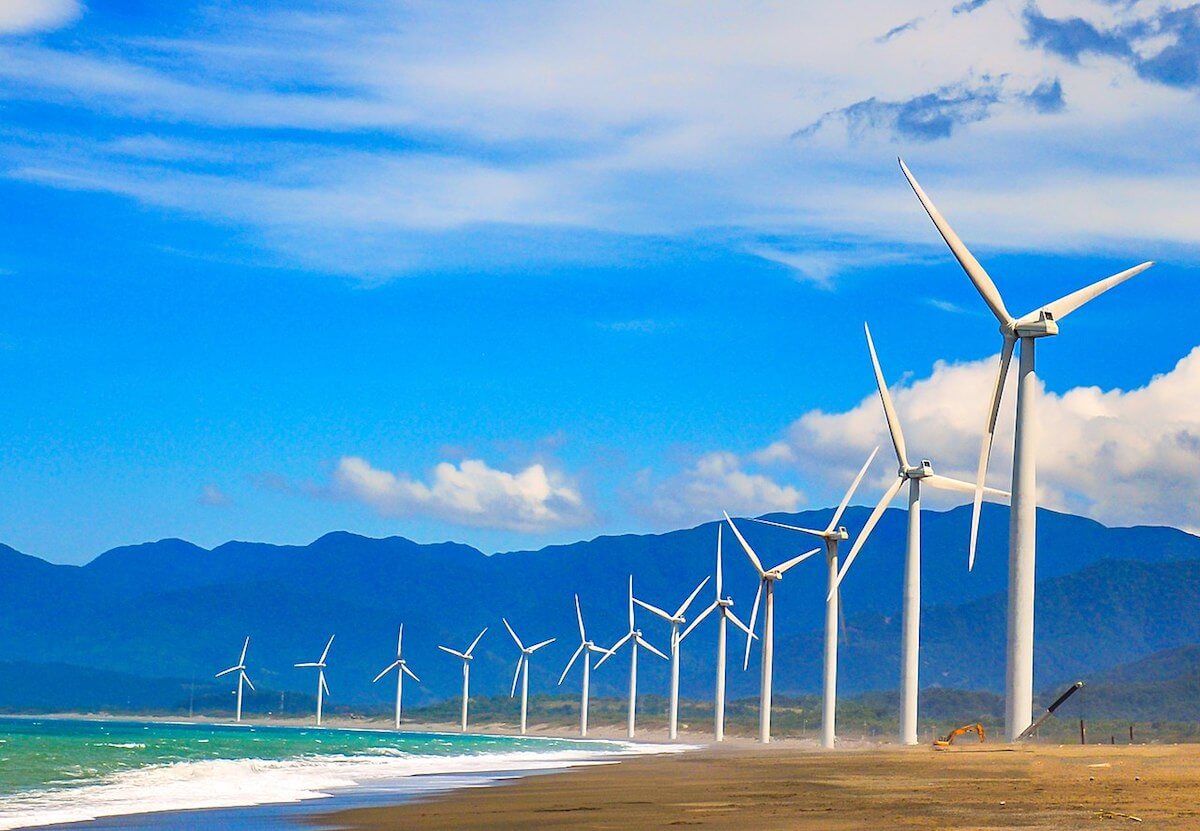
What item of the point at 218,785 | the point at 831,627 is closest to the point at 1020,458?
the point at 218,785

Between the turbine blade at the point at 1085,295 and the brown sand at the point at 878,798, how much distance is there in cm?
1445

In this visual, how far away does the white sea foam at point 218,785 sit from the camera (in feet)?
130

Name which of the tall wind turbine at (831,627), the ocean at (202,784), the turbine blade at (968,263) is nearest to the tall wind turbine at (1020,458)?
the turbine blade at (968,263)

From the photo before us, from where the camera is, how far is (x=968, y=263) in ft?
192

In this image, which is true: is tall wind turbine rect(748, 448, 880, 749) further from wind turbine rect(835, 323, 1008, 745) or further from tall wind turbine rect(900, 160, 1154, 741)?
tall wind turbine rect(900, 160, 1154, 741)

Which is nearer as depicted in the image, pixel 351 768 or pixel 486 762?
pixel 351 768

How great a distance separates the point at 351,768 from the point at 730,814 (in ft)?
128

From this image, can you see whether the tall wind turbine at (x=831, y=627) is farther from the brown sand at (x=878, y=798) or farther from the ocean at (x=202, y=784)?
the brown sand at (x=878, y=798)

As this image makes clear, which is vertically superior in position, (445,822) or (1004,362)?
(1004,362)

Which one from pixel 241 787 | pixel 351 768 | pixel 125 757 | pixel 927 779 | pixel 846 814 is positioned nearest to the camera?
pixel 846 814

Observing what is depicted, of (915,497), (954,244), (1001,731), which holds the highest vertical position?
(954,244)

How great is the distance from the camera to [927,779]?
4112 cm

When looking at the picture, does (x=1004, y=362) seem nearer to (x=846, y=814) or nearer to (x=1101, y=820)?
(x=846, y=814)

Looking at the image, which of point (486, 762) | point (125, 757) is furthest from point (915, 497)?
point (125, 757)
